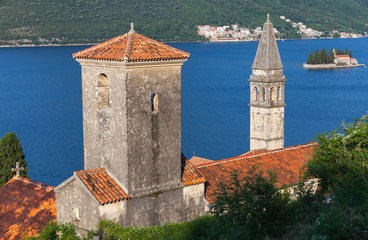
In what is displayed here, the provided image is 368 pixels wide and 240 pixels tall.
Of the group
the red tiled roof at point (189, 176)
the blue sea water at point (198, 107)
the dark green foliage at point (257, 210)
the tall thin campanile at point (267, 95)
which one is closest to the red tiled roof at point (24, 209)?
the red tiled roof at point (189, 176)

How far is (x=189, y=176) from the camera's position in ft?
48.1

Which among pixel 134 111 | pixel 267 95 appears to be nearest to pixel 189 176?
pixel 134 111

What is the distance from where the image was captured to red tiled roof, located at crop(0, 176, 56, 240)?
47.6 ft

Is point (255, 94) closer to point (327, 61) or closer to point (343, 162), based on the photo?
point (343, 162)

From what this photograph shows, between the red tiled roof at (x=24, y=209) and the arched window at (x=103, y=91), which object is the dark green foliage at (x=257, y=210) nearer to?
the arched window at (x=103, y=91)

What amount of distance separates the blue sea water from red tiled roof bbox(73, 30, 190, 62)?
19439 millimetres

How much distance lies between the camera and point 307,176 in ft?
45.9

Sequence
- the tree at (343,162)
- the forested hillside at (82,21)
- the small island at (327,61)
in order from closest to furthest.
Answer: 1. the tree at (343,162)
2. the small island at (327,61)
3. the forested hillside at (82,21)

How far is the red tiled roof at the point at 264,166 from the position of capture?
17.0m

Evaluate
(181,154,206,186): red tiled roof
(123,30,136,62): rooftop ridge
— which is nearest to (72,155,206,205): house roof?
(181,154,206,186): red tiled roof

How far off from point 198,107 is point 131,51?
61188 millimetres

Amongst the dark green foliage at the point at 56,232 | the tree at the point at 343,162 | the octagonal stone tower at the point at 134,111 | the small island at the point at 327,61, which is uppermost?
the octagonal stone tower at the point at 134,111

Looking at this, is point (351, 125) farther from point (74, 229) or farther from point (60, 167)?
point (60, 167)

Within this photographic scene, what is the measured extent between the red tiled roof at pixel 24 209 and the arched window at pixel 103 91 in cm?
361
